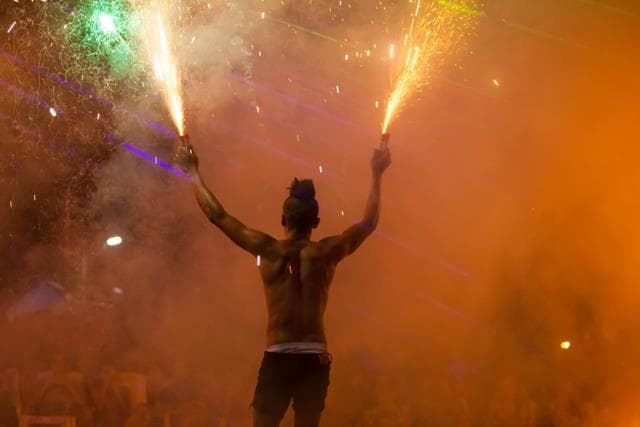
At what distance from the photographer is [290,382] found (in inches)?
148

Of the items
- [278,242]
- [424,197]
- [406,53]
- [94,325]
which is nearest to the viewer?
[278,242]

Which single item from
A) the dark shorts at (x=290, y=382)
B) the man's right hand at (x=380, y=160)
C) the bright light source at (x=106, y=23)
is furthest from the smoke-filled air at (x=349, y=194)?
the dark shorts at (x=290, y=382)

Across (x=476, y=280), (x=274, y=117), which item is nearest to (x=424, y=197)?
(x=476, y=280)

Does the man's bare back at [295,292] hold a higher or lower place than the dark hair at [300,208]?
lower

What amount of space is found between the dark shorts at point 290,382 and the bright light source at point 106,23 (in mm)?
4621

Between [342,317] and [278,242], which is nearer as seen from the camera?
[278,242]

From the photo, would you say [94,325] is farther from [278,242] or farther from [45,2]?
[278,242]

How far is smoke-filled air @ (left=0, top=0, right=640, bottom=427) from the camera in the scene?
754cm

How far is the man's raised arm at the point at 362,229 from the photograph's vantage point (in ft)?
12.8

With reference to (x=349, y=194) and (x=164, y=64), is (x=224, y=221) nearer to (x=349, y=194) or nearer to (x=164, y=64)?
(x=164, y=64)

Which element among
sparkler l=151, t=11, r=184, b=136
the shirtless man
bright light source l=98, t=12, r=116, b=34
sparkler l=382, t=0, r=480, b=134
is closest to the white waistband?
the shirtless man

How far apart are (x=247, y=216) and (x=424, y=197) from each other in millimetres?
1671

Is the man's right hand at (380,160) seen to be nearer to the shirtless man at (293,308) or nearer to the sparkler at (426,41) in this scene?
the shirtless man at (293,308)

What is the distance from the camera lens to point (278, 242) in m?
3.84
